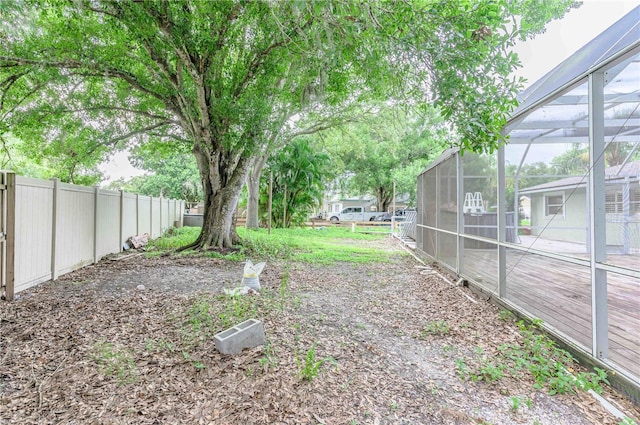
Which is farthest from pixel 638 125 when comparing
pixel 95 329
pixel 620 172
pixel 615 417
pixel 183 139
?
pixel 183 139

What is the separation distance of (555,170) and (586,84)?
191 centimetres

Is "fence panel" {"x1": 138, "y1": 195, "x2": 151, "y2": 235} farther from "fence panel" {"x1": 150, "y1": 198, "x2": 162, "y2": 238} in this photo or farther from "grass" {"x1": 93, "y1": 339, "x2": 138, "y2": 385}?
"grass" {"x1": 93, "y1": 339, "x2": 138, "y2": 385}

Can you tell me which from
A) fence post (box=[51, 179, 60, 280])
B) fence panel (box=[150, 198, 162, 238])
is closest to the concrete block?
fence post (box=[51, 179, 60, 280])

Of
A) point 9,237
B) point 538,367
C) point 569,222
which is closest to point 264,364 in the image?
point 538,367

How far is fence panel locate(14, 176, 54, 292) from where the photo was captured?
404cm

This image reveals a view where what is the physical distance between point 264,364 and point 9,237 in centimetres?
372

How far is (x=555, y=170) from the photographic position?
4.20m

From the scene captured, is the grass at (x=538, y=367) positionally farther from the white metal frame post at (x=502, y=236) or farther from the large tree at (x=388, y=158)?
the large tree at (x=388, y=158)

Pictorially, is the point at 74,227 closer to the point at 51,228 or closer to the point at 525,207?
the point at 51,228

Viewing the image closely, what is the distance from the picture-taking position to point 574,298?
2918mm

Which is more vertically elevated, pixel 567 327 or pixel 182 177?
pixel 182 177

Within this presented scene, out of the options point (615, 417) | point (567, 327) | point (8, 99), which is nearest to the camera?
point (615, 417)

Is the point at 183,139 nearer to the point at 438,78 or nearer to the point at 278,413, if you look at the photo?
the point at 438,78

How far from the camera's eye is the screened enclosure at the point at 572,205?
7.83 ft
